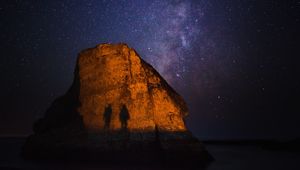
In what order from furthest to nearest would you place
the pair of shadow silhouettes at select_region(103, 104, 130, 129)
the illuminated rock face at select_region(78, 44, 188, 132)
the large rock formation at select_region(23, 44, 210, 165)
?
the illuminated rock face at select_region(78, 44, 188, 132) < the pair of shadow silhouettes at select_region(103, 104, 130, 129) < the large rock formation at select_region(23, 44, 210, 165)

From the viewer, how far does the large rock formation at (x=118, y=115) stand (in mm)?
34031

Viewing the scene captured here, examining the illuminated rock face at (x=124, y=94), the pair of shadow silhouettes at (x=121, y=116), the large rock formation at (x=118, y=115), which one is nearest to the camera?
the large rock formation at (x=118, y=115)

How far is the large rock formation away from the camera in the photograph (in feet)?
112

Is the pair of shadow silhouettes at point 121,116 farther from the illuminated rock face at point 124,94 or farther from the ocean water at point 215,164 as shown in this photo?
the ocean water at point 215,164

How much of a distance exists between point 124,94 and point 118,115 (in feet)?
8.26

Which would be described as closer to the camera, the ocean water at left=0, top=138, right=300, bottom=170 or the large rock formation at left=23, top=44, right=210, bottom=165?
the ocean water at left=0, top=138, right=300, bottom=170

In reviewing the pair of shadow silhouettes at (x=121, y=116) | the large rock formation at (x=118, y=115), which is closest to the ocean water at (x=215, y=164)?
the large rock formation at (x=118, y=115)

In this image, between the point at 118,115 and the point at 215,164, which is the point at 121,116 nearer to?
the point at 118,115

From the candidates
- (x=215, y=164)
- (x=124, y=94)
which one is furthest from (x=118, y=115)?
(x=215, y=164)

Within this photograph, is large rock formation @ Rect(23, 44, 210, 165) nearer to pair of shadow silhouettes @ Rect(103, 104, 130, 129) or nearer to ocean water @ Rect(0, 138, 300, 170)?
pair of shadow silhouettes @ Rect(103, 104, 130, 129)

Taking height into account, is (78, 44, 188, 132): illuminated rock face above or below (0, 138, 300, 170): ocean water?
above

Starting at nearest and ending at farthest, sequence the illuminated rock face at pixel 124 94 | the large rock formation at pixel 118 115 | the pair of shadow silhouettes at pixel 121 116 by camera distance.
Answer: the large rock formation at pixel 118 115
the pair of shadow silhouettes at pixel 121 116
the illuminated rock face at pixel 124 94

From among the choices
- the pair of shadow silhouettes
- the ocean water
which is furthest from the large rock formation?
the ocean water

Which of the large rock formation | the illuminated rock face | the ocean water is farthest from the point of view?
the illuminated rock face
